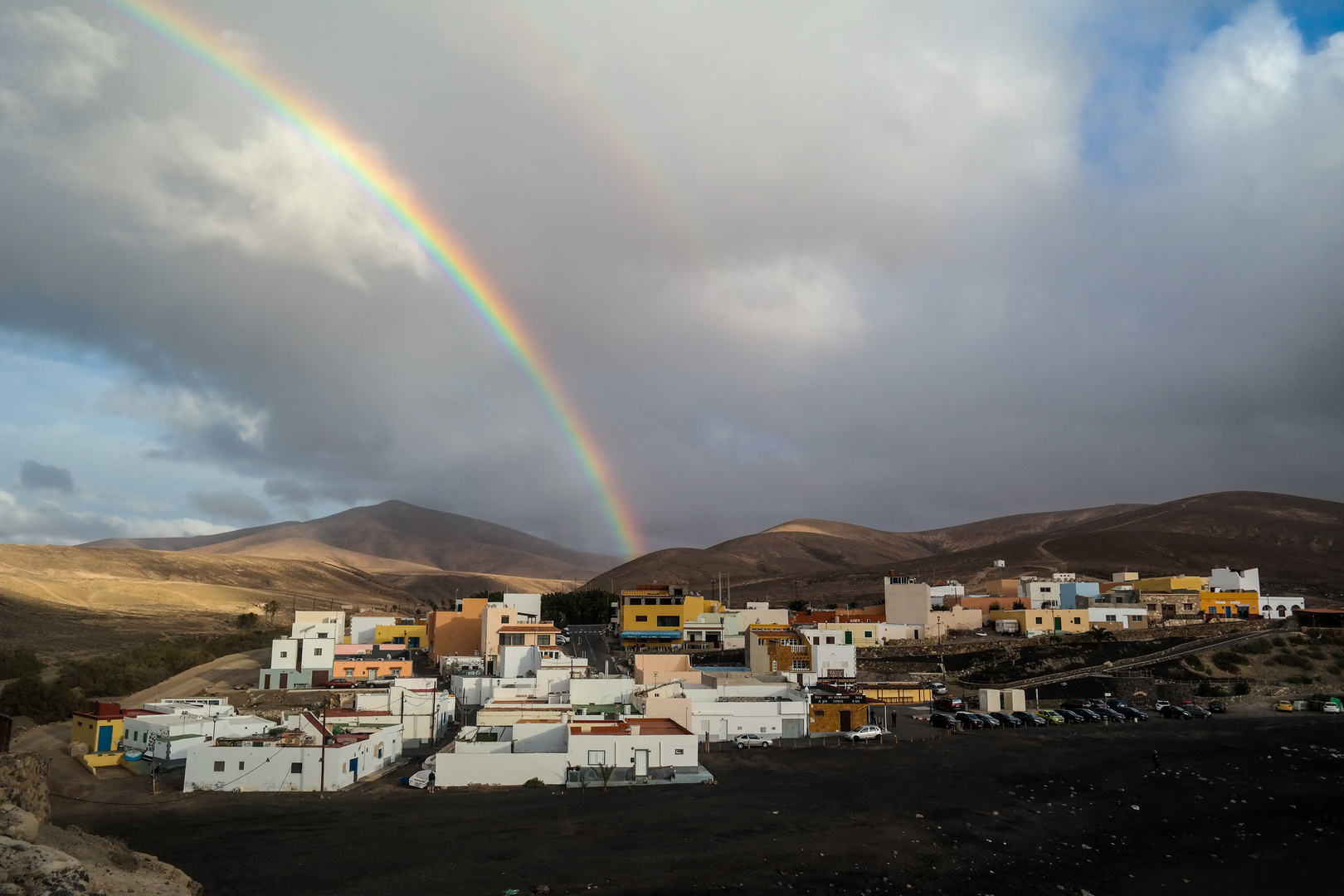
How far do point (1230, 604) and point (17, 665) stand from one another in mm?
98604

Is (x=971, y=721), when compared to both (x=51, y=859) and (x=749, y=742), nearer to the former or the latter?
(x=749, y=742)

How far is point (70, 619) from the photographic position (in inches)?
3585

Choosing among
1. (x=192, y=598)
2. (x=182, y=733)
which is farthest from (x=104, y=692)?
(x=192, y=598)

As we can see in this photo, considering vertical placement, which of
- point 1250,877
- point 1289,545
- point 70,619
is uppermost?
point 1289,545

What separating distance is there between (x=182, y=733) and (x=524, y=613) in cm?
3820

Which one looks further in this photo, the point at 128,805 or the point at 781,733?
the point at 781,733

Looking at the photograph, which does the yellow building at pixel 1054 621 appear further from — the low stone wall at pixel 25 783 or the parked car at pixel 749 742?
the low stone wall at pixel 25 783

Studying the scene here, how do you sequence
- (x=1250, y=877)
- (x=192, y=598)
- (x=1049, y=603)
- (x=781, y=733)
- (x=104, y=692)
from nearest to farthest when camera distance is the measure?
(x=1250, y=877) → (x=781, y=733) → (x=104, y=692) → (x=1049, y=603) → (x=192, y=598)

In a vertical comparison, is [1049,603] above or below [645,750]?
above

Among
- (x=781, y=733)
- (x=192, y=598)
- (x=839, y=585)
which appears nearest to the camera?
(x=781, y=733)

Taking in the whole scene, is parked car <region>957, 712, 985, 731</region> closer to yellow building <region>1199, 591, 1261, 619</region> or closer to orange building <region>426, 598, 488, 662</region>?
orange building <region>426, 598, 488, 662</region>

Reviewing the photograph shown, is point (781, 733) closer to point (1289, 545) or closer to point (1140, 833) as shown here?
point (1140, 833)

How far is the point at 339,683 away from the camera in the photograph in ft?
200

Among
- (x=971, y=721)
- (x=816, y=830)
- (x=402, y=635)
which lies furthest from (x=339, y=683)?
(x=816, y=830)
